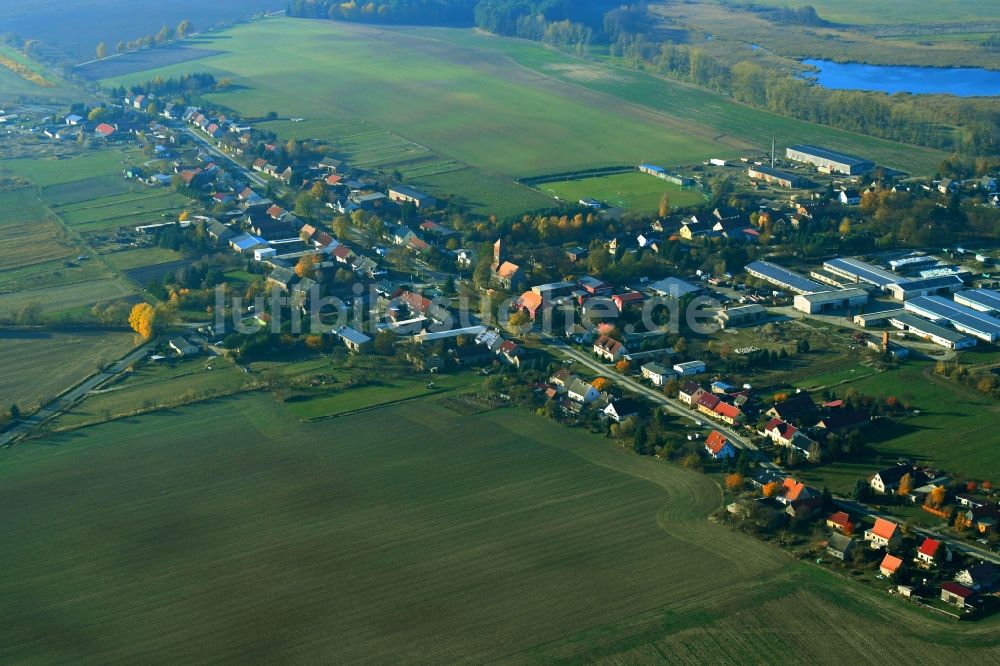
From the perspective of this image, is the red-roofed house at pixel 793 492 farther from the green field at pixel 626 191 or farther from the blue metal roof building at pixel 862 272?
the green field at pixel 626 191

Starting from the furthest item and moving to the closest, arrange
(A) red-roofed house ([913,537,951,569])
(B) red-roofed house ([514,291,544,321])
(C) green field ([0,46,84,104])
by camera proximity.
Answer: (C) green field ([0,46,84,104])
(B) red-roofed house ([514,291,544,321])
(A) red-roofed house ([913,537,951,569])

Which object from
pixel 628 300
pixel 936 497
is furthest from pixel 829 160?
pixel 936 497

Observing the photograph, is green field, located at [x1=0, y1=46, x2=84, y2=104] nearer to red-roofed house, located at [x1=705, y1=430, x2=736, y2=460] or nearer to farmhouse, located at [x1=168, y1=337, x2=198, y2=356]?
farmhouse, located at [x1=168, y1=337, x2=198, y2=356]

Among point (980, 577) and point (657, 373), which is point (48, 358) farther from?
point (980, 577)

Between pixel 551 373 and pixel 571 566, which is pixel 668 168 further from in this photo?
pixel 571 566

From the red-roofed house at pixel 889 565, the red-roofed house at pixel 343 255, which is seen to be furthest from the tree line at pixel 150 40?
the red-roofed house at pixel 889 565

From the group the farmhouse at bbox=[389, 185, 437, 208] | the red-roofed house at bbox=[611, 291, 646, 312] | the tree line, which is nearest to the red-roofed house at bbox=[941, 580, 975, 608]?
the red-roofed house at bbox=[611, 291, 646, 312]
